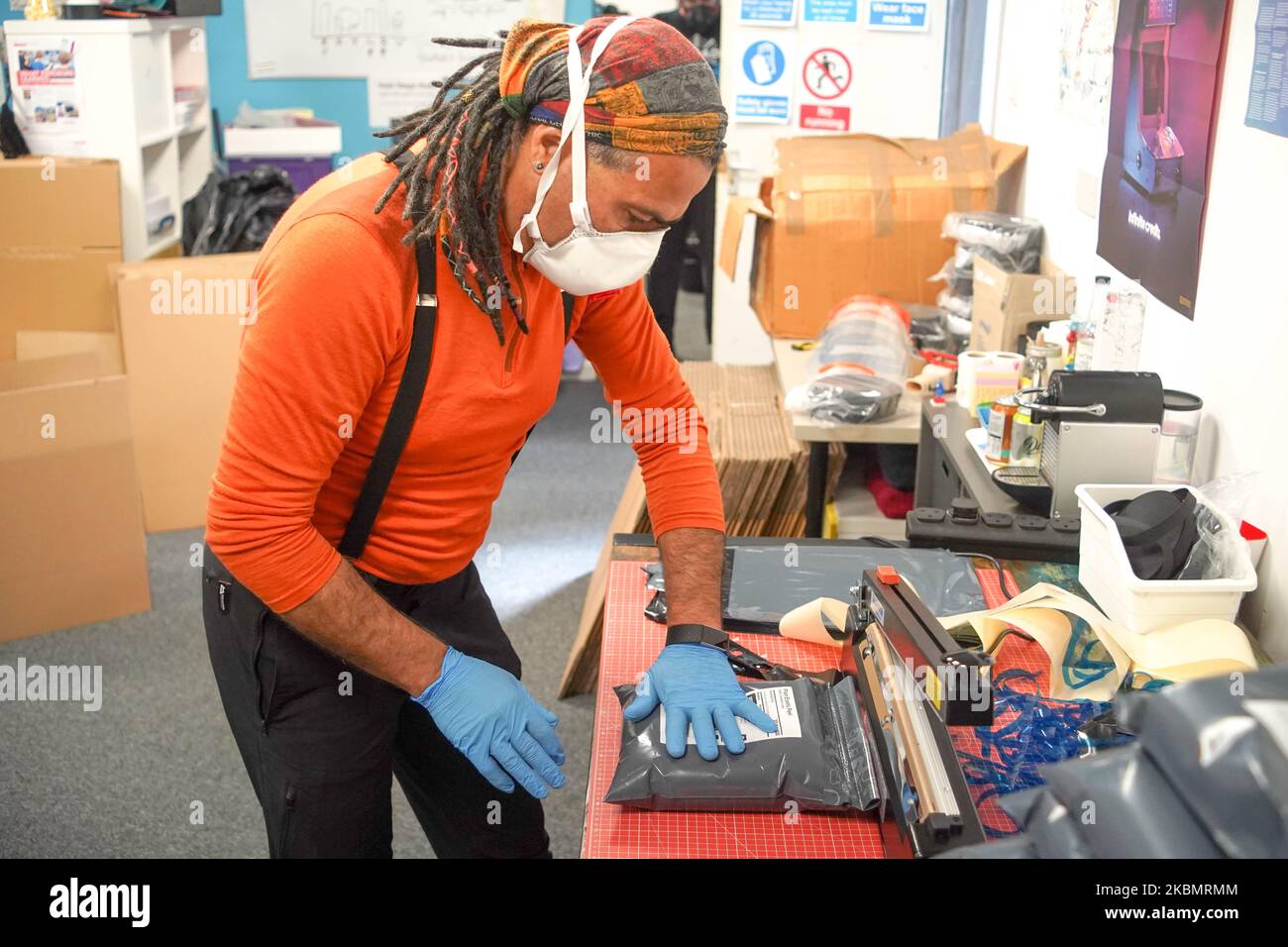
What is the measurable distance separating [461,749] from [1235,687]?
33.7 inches

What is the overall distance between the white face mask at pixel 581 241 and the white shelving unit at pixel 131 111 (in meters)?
2.78

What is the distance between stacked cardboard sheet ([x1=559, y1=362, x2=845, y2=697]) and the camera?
2.66 m

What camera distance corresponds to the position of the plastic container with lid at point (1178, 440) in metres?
1.77

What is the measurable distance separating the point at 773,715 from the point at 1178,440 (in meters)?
0.88

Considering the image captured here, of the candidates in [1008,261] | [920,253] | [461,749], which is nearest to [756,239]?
[920,253]

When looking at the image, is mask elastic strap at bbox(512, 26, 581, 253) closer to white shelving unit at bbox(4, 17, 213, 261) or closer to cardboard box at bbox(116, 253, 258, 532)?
cardboard box at bbox(116, 253, 258, 532)

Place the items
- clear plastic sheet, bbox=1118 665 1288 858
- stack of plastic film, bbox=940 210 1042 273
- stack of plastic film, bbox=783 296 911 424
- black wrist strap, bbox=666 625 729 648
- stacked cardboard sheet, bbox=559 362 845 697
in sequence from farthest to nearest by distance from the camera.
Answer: stack of plastic film, bbox=940 210 1042 273 < stacked cardboard sheet, bbox=559 362 845 697 < stack of plastic film, bbox=783 296 911 424 < black wrist strap, bbox=666 625 729 648 < clear plastic sheet, bbox=1118 665 1288 858

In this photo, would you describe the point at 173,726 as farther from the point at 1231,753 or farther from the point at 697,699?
the point at 1231,753

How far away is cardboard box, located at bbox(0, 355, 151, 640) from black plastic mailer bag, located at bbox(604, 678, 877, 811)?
2.22 m

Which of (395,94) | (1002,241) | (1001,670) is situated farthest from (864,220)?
(395,94)

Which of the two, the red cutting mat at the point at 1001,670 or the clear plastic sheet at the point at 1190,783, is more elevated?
the clear plastic sheet at the point at 1190,783

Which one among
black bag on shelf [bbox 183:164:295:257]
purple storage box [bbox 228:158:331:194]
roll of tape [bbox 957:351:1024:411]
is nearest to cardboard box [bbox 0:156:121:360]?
black bag on shelf [bbox 183:164:295:257]

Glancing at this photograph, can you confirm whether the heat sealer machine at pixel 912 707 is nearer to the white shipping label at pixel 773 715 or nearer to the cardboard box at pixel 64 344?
the white shipping label at pixel 773 715

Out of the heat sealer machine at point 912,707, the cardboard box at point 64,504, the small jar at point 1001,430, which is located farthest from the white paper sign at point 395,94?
the heat sealer machine at point 912,707
